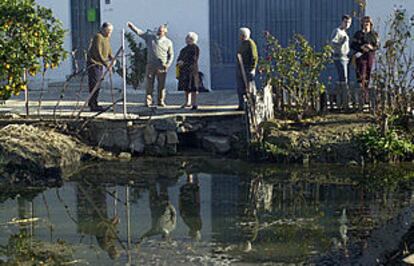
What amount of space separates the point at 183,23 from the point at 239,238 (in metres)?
11.4

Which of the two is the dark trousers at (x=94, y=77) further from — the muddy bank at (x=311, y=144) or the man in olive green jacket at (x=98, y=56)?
the muddy bank at (x=311, y=144)

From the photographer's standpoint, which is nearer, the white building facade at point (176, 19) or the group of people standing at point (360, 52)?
the group of people standing at point (360, 52)

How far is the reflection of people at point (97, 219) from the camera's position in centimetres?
876

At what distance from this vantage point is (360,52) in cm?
1527

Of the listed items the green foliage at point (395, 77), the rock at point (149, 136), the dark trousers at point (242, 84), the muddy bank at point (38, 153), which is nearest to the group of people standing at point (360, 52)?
the green foliage at point (395, 77)

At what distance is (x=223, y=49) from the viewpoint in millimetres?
19969

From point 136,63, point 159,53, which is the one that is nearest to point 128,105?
point 159,53

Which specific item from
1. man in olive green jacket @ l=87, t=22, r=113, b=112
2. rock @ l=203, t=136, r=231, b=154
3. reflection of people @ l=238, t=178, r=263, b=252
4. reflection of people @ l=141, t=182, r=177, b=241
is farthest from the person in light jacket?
reflection of people @ l=141, t=182, r=177, b=241

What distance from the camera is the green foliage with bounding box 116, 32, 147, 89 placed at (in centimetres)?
1909

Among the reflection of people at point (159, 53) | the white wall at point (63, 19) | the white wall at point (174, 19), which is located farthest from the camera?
the white wall at point (63, 19)

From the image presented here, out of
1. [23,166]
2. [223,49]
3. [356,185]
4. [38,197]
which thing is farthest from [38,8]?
[223,49]

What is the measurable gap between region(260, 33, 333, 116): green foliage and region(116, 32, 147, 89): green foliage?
17.1 ft

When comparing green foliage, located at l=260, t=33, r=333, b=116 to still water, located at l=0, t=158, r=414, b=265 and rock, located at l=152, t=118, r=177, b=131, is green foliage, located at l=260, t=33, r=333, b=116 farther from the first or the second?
still water, located at l=0, t=158, r=414, b=265

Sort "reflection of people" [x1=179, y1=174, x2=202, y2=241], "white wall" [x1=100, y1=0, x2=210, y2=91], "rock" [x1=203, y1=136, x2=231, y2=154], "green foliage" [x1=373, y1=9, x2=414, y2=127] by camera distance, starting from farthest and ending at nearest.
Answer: "white wall" [x1=100, y1=0, x2=210, y2=91] → "rock" [x1=203, y1=136, x2=231, y2=154] → "green foliage" [x1=373, y1=9, x2=414, y2=127] → "reflection of people" [x1=179, y1=174, x2=202, y2=241]
